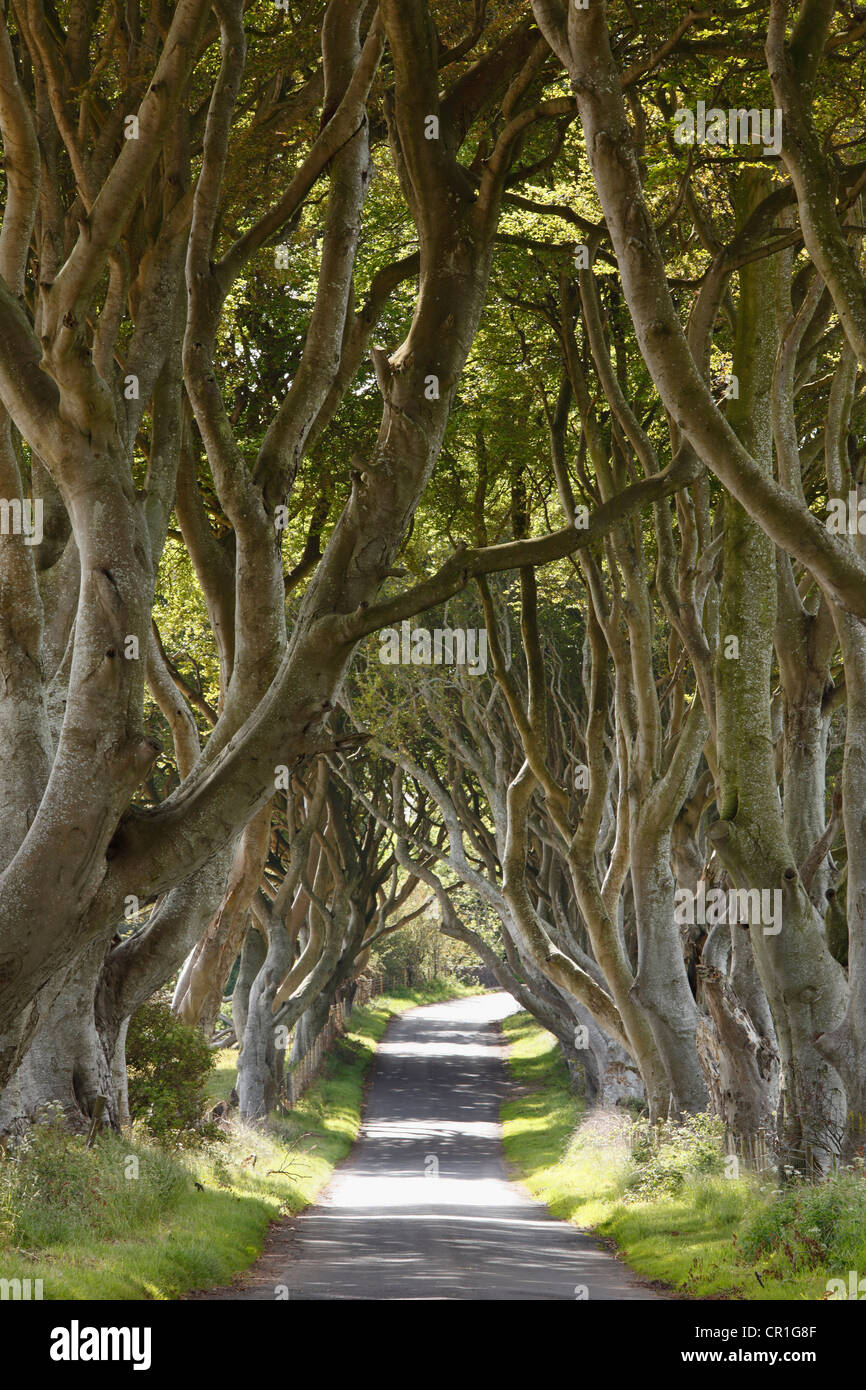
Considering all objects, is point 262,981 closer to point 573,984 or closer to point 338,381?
point 573,984

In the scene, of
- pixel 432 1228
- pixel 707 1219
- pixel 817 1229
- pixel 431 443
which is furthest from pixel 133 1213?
pixel 431 443

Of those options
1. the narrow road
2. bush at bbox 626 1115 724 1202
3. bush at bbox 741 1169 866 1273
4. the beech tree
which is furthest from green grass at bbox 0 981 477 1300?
bush at bbox 741 1169 866 1273

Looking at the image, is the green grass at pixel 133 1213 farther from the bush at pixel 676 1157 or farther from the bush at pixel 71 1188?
the bush at pixel 676 1157

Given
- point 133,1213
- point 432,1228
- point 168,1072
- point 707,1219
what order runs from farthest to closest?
point 168,1072, point 432,1228, point 707,1219, point 133,1213

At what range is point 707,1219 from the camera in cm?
1128

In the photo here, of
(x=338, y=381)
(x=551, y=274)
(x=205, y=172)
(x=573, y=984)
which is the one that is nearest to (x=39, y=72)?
(x=205, y=172)

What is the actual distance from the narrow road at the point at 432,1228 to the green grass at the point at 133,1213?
41cm

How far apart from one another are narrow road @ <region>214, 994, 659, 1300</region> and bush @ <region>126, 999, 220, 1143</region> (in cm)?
177

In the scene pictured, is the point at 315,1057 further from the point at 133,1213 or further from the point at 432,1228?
the point at 133,1213

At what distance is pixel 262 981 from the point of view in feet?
72.0

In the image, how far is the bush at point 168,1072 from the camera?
14.3 m

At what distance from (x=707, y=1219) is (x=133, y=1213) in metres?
4.93

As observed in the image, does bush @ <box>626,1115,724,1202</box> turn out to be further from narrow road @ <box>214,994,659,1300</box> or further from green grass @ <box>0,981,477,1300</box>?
green grass @ <box>0,981,477,1300</box>
